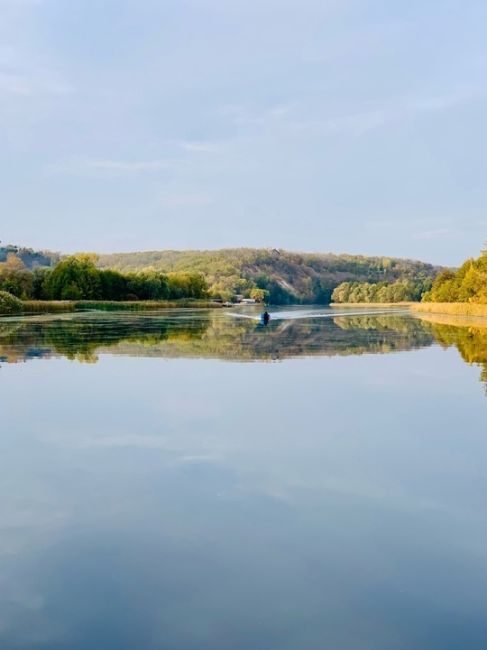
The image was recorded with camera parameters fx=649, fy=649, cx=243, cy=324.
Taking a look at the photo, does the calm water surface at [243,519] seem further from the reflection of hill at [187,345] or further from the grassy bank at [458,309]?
the grassy bank at [458,309]

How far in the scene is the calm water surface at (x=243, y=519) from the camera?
4.62 m

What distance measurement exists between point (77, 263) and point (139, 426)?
88960mm

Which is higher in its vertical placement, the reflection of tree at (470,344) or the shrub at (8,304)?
the shrub at (8,304)

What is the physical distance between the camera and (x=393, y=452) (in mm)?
9547

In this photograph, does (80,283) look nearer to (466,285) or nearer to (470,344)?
(466,285)

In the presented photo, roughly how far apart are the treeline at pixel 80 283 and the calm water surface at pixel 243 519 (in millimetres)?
73876

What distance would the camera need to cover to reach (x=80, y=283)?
95.2 metres

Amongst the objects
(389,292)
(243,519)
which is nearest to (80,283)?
(243,519)

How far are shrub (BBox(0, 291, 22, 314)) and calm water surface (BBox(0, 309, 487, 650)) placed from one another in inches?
1871

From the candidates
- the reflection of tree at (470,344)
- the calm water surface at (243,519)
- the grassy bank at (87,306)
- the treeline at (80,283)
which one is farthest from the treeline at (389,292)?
the calm water surface at (243,519)

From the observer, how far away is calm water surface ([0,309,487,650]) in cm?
462

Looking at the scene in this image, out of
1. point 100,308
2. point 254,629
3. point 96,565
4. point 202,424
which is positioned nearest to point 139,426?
point 202,424

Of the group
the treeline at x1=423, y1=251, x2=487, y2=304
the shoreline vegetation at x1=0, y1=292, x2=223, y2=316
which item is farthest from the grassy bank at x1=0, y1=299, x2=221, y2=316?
the treeline at x1=423, y1=251, x2=487, y2=304

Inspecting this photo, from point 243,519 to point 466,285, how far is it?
250 ft
